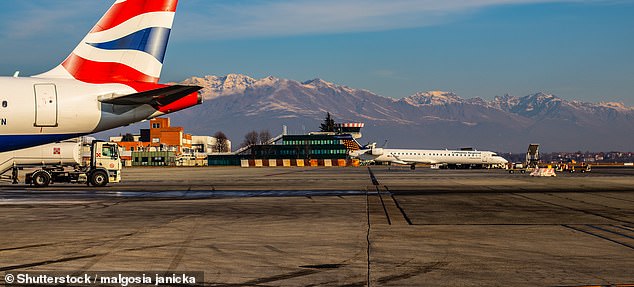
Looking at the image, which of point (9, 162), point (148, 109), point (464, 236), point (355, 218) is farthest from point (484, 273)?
point (9, 162)

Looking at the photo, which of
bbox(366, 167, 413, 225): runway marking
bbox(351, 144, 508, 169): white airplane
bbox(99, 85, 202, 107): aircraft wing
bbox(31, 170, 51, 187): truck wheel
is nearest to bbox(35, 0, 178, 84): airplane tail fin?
bbox(99, 85, 202, 107): aircraft wing

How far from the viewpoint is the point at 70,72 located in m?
31.8

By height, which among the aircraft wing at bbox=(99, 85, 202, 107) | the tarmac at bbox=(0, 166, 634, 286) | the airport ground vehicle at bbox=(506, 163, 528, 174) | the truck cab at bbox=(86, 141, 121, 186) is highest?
the aircraft wing at bbox=(99, 85, 202, 107)

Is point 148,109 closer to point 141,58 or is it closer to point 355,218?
point 141,58

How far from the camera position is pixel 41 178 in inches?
2112

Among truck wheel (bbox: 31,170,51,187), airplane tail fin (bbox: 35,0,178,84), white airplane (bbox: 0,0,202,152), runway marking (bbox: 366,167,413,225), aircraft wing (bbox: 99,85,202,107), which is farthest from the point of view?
truck wheel (bbox: 31,170,51,187)

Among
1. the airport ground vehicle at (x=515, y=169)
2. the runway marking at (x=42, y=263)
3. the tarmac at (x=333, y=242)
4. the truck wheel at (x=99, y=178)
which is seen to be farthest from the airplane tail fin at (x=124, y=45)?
the airport ground vehicle at (x=515, y=169)

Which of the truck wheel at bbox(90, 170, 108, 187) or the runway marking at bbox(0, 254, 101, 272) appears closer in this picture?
the runway marking at bbox(0, 254, 101, 272)

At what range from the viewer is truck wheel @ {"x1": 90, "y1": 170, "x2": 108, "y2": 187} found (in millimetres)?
53125

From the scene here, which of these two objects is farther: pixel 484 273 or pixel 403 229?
pixel 403 229

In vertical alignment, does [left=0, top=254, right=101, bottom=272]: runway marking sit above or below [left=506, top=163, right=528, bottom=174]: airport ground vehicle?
below

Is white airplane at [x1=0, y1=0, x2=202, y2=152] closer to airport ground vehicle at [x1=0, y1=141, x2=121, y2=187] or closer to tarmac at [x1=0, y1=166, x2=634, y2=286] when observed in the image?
tarmac at [x1=0, y1=166, x2=634, y2=286]

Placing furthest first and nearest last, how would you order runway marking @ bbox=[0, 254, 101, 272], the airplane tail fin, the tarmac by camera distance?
1. the airplane tail fin
2. runway marking @ bbox=[0, 254, 101, 272]
3. the tarmac

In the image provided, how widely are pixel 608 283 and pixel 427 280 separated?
10.2ft
